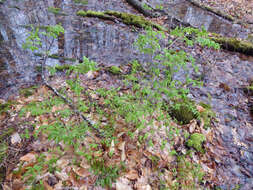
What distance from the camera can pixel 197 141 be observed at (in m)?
2.81

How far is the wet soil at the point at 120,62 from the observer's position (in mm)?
2938

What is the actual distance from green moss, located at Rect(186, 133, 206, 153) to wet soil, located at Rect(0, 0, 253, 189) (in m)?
0.34

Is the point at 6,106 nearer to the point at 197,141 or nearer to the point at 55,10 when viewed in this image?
the point at 197,141

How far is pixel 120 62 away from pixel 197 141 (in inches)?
107

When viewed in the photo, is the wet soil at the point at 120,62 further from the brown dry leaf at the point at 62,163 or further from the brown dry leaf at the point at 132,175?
the brown dry leaf at the point at 62,163

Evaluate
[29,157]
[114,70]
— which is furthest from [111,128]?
[114,70]

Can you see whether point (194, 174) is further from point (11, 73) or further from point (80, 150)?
point (11, 73)

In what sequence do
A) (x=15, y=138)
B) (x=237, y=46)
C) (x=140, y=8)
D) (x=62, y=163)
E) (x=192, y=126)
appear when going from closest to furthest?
1. (x=62, y=163)
2. (x=15, y=138)
3. (x=192, y=126)
4. (x=237, y=46)
5. (x=140, y=8)

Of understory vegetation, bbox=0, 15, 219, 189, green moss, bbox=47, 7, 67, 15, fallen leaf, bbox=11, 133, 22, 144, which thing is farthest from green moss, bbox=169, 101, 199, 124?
green moss, bbox=47, 7, 67, 15

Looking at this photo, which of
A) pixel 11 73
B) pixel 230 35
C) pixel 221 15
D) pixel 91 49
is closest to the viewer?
pixel 11 73

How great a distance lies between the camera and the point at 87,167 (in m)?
2.19

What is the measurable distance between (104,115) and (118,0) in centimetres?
890

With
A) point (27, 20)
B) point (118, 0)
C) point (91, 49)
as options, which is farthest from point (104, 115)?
point (118, 0)

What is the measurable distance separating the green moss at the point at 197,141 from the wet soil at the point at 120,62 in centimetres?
34
